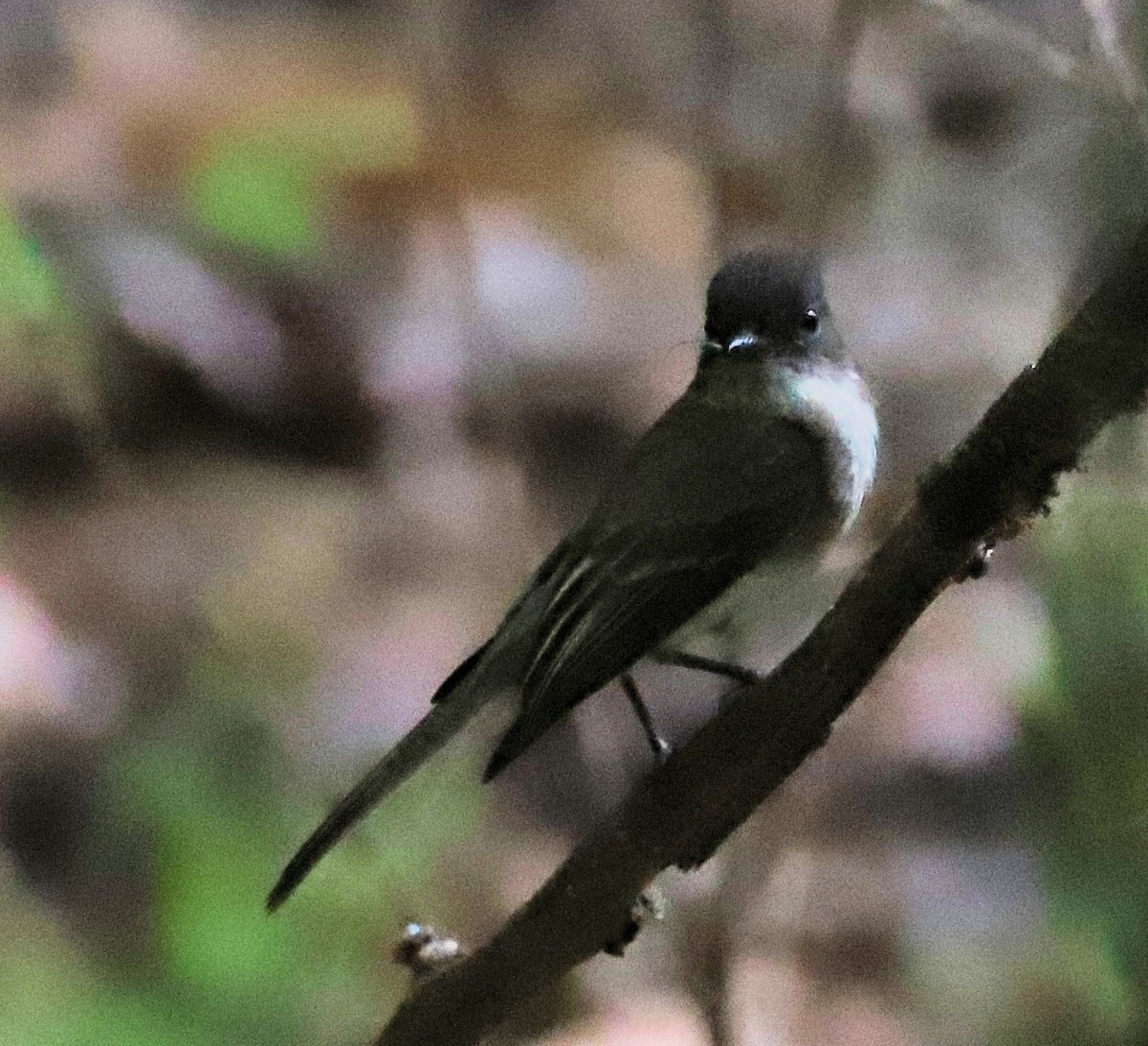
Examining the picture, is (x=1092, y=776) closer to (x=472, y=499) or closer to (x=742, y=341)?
(x=742, y=341)

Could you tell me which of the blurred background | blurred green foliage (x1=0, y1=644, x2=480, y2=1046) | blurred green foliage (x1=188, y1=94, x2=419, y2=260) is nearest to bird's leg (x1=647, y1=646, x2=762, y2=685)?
the blurred background

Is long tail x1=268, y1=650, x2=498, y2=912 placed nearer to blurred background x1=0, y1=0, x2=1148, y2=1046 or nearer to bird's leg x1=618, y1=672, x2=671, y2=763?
bird's leg x1=618, y1=672, x2=671, y2=763

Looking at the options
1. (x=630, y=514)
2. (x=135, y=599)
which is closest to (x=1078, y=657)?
(x=630, y=514)

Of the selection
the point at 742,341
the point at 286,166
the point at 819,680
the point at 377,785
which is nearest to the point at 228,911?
the point at 377,785

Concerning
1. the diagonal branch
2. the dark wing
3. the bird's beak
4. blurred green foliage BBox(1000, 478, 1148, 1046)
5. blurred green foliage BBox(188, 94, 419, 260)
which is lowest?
the diagonal branch

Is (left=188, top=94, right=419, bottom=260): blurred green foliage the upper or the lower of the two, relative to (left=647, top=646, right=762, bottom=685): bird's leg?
upper

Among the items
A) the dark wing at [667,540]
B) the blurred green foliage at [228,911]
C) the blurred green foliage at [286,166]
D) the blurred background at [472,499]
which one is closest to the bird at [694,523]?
the dark wing at [667,540]

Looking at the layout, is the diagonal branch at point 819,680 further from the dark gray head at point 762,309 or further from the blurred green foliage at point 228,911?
the blurred green foliage at point 228,911
